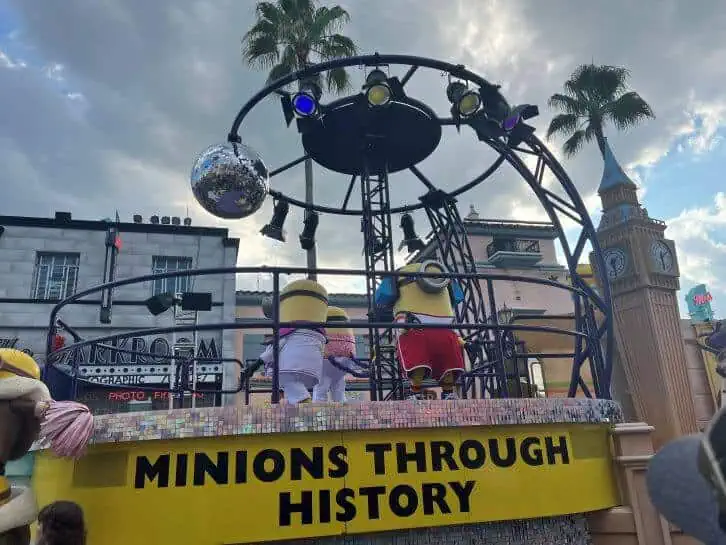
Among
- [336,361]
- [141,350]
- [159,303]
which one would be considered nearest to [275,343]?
[336,361]

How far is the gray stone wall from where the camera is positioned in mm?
21188

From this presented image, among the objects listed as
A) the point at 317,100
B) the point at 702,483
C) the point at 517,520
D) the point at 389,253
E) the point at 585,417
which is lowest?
the point at 517,520

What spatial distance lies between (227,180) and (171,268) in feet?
61.0

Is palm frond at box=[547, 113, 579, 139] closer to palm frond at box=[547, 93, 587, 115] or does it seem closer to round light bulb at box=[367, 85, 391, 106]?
palm frond at box=[547, 93, 587, 115]

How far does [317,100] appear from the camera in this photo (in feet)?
20.5

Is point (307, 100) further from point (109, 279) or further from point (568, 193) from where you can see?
point (109, 279)

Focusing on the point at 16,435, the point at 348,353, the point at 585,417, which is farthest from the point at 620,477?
the point at 16,435

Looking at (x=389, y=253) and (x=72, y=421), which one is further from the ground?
(x=389, y=253)

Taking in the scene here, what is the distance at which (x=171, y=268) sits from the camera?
23047 mm

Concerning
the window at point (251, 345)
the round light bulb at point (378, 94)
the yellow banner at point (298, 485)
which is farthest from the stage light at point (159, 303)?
the window at point (251, 345)

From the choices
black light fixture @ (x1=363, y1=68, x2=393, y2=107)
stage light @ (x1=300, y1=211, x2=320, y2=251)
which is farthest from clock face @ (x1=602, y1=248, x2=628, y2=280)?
black light fixture @ (x1=363, y1=68, x2=393, y2=107)

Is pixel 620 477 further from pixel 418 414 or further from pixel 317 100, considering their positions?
pixel 317 100

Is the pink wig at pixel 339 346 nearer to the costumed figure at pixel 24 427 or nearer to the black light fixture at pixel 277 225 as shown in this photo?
the black light fixture at pixel 277 225

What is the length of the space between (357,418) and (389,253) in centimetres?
392
